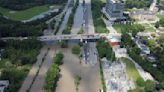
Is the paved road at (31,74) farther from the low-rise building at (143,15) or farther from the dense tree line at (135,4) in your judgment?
the dense tree line at (135,4)

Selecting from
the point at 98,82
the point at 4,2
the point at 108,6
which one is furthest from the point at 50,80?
the point at 4,2

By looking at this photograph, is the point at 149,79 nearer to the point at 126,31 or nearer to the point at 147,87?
the point at 147,87

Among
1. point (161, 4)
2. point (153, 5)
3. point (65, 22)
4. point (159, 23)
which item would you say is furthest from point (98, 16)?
point (161, 4)

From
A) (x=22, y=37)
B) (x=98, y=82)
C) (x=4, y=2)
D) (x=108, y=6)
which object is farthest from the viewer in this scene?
(x=4, y=2)

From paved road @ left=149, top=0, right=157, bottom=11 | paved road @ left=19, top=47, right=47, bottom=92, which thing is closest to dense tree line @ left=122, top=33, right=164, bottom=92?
paved road @ left=19, top=47, right=47, bottom=92

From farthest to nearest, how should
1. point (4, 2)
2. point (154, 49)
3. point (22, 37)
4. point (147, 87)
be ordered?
point (4, 2), point (22, 37), point (154, 49), point (147, 87)

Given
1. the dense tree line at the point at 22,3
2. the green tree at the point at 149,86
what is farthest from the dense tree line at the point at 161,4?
the green tree at the point at 149,86

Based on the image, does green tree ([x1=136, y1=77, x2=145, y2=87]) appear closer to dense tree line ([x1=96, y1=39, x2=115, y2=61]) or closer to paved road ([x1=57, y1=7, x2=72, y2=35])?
dense tree line ([x1=96, y1=39, x2=115, y2=61])
